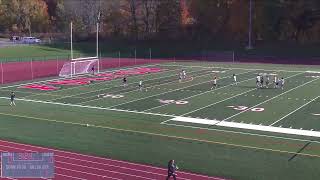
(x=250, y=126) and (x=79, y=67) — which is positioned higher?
(x=79, y=67)

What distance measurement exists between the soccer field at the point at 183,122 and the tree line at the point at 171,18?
3402cm

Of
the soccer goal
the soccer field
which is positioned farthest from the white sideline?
the soccer goal

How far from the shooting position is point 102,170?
1811cm

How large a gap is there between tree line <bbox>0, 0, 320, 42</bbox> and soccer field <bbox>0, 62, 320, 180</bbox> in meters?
34.0

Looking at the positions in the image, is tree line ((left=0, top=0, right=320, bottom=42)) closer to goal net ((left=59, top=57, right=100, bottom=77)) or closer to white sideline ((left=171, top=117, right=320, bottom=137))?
goal net ((left=59, top=57, right=100, bottom=77))

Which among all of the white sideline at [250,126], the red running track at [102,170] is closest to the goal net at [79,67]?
the white sideline at [250,126]

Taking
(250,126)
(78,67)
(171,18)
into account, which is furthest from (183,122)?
(171,18)

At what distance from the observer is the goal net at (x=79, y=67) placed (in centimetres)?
4709

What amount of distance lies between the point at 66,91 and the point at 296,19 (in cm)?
4653

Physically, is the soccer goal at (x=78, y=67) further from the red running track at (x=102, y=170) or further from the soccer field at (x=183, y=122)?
the red running track at (x=102, y=170)

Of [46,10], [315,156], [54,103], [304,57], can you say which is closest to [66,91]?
[54,103]

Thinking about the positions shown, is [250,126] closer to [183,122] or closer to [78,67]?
[183,122]

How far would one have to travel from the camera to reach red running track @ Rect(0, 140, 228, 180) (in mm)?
17330

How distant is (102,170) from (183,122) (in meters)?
8.69
